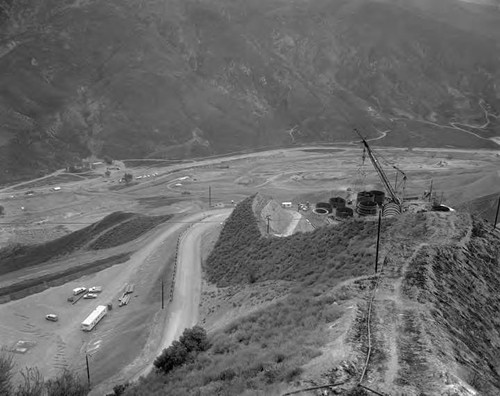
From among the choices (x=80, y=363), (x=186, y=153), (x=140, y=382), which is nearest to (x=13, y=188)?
(x=186, y=153)

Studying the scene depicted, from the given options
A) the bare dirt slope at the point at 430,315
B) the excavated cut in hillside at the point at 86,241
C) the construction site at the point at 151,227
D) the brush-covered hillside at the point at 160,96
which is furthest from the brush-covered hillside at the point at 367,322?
the brush-covered hillside at the point at 160,96

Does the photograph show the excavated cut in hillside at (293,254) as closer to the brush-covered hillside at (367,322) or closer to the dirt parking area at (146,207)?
the brush-covered hillside at (367,322)

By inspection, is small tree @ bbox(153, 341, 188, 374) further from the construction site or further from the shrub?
the construction site

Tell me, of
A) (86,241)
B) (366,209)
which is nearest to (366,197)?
(366,209)

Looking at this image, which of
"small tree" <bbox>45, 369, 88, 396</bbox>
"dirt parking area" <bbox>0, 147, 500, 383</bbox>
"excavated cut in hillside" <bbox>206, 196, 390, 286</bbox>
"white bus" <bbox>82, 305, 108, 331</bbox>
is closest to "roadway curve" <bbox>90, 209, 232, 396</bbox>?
"dirt parking area" <bbox>0, 147, 500, 383</bbox>

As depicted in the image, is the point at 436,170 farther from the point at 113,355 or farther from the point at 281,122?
the point at 113,355
